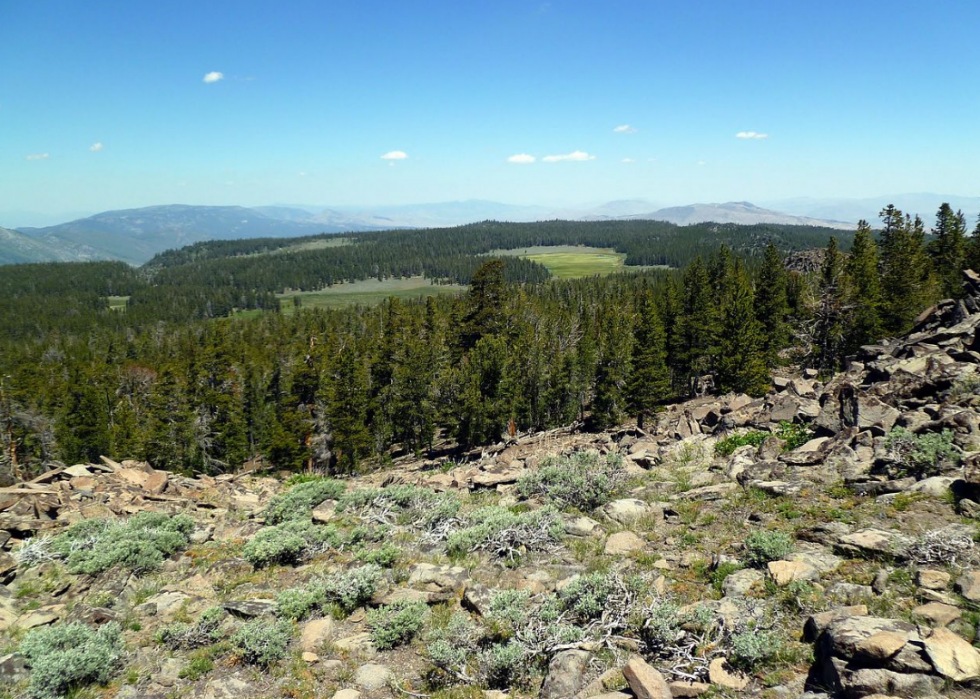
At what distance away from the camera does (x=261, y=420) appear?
64.2 m

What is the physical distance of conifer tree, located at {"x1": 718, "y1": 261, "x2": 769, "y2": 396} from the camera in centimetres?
4669

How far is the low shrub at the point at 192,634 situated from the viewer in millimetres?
10211

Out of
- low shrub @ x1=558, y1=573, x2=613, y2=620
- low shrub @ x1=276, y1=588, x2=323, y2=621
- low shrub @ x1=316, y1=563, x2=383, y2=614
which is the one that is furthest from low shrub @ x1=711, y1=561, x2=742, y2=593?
low shrub @ x1=276, y1=588, x2=323, y2=621

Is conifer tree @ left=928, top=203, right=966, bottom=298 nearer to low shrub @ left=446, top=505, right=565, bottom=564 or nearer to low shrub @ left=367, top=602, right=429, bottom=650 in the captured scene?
low shrub @ left=446, top=505, right=565, bottom=564

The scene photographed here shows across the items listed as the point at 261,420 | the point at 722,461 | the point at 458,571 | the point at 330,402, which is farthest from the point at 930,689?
the point at 261,420

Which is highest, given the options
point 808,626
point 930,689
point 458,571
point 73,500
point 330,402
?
point 930,689

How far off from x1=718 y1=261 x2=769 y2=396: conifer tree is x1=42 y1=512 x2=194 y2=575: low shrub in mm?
44892

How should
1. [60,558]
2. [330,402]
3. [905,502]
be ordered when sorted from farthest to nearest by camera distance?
1. [330,402]
2. [60,558]
3. [905,502]

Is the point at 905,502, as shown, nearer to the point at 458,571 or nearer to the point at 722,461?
the point at 722,461

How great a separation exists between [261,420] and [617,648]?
64300mm

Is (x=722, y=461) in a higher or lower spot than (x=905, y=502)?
lower

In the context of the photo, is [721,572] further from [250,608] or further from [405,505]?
[405,505]

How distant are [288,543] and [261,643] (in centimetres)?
462

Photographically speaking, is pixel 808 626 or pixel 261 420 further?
pixel 261 420
